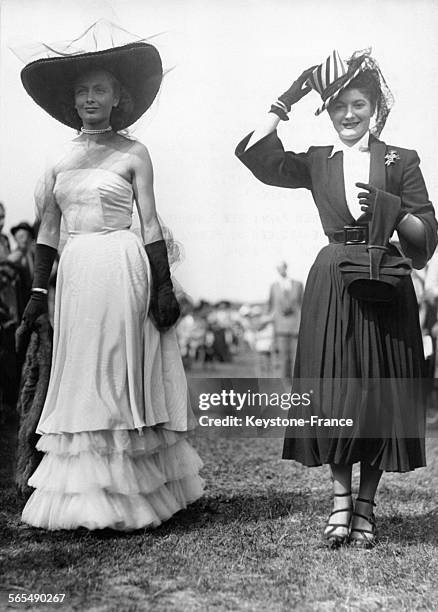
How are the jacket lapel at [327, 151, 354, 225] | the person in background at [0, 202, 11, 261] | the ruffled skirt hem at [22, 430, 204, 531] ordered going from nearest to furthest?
→ the ruffled skirt hem at [22, 430, 204, 531]
the jacket lapel at [327, 151, 354, 225]
the person in background at [0, 202, 11, 261]

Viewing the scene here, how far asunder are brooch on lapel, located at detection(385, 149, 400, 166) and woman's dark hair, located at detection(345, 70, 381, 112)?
0.26 m

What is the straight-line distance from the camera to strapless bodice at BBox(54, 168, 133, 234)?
13.6ft

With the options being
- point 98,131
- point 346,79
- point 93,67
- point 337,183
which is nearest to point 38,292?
point 98,131

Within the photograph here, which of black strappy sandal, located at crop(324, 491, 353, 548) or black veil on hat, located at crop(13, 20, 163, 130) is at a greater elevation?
black veil on hat, located at crop(13, 20, 163, 130)

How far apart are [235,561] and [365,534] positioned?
2.25 ft

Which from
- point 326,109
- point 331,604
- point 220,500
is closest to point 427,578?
point 331,604

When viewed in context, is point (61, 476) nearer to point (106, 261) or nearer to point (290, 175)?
point (106, 261)

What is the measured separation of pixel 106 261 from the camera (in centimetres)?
413

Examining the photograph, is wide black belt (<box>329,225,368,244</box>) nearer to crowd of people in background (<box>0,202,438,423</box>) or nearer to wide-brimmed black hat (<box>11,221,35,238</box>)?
crowd of people in background (<box>0,202,438,423</box>)

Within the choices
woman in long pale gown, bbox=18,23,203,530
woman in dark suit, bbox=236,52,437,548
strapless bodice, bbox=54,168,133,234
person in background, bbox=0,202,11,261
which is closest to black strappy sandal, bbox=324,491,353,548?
woman in dark suit, bbox=236,52,437,548

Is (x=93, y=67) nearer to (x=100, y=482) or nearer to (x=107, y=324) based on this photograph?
(x=107, y=324)

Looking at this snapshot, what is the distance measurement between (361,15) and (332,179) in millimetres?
1057

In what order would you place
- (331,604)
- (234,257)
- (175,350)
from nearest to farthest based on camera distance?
(331,604)
(175,350)
(234,257)

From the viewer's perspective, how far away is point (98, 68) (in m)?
4.23
